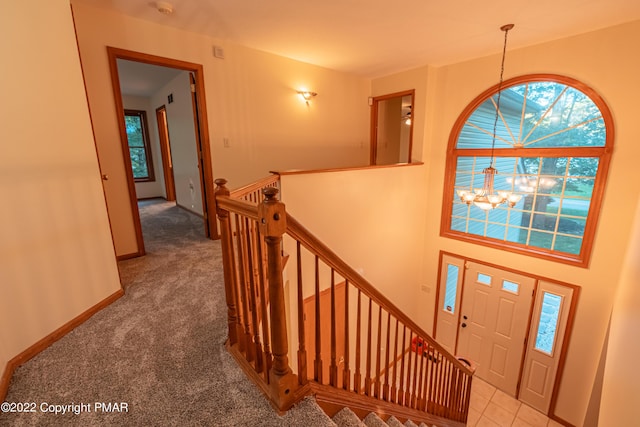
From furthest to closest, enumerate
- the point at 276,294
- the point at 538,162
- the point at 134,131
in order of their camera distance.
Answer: the point at 134,131 → the point at 538,162 → the point at 276,294

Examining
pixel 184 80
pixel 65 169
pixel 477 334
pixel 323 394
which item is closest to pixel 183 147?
pixel 184 80

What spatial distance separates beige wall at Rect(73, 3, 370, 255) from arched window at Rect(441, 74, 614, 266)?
6.57 feet

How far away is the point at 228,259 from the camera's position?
1.52 metres

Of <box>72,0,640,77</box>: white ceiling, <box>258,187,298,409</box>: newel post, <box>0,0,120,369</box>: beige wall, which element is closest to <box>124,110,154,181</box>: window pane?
<box>72,0,640,77</box>: white ceiling

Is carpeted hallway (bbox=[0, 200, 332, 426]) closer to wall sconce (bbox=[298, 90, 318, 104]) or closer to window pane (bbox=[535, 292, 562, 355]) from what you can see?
wall sconce (bbox=[298, 90, 318, 104])

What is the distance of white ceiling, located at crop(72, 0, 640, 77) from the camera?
267 cm

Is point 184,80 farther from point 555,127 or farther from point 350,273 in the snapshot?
point 555,127

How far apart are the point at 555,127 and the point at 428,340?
3.67 metres

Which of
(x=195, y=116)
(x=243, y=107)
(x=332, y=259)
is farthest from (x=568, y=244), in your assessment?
(x=195, y=116)

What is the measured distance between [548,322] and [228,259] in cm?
501

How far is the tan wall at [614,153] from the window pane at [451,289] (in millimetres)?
537

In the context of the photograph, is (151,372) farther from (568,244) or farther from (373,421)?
(568,244)

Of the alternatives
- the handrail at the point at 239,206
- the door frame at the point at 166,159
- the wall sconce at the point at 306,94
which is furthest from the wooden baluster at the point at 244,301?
the door frame at the point at 166,159

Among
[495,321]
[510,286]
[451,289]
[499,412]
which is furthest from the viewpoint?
[451,289]
